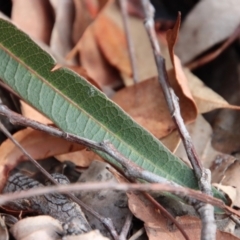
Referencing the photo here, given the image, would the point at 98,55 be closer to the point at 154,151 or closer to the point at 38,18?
the point at 38,18

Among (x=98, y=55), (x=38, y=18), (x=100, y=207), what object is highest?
(x=38, y=18)

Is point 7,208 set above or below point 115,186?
below

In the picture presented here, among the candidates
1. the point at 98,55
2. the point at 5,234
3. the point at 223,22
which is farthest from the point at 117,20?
the point at 5,234

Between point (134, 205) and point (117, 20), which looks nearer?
point (134, 205)

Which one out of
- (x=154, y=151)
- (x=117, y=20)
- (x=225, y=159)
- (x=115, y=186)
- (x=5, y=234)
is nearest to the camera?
(x=115, y=186)

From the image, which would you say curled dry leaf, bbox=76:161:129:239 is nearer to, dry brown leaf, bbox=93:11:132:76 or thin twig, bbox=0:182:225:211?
thin twig, bbox=0:182:225:211


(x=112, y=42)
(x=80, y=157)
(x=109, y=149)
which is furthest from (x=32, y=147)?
(x=112, y=42)

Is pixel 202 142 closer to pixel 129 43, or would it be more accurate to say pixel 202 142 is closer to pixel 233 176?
pixel 233 176

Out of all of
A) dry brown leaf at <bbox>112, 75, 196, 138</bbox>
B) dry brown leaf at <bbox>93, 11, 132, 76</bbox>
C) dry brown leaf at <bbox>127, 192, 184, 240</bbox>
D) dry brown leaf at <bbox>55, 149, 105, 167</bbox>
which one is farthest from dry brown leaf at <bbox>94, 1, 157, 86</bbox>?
dry brown leaf at <bbox>127, 192, 184, 240</bbox>
